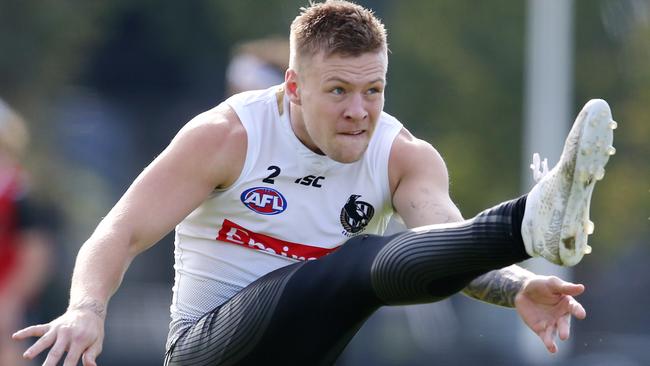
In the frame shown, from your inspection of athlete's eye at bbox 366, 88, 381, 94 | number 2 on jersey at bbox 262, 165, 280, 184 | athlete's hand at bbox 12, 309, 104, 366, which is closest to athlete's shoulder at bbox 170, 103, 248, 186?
number 2 on jersey at bbox 262, 165, 280, 184

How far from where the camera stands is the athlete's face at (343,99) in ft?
14.9

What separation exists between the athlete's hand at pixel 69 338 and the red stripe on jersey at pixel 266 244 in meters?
0.84

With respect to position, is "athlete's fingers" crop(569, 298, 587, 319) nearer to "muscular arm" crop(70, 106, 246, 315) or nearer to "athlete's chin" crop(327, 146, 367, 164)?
"athlete's chin" crop(327, 146, 367, 164)

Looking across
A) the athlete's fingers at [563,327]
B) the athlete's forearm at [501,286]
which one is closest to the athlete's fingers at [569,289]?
the athlete's fingers at [563,327]

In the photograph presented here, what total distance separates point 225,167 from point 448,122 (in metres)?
11.3

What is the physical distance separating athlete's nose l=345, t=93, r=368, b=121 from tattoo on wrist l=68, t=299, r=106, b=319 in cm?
102

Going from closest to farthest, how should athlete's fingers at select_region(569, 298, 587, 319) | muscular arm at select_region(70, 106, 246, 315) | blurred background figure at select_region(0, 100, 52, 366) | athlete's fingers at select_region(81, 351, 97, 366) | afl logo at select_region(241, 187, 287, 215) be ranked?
athlete's fingers at select_region(81, 351, 97, 366) < athlete's fingers at select_region(569, 298, 587, 319) < muscular arm at select_region(70, 106, 246, 315) < afl logo at select_region(241, 187, 287, 215) < blurred background figure at select_region(0, 100, 52, 366)

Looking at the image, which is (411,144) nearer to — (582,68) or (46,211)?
(46,211)

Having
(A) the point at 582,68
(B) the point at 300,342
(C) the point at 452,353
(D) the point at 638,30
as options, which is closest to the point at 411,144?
(B) the point at 300,342

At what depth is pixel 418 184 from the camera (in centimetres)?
477

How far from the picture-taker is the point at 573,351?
11641 mm

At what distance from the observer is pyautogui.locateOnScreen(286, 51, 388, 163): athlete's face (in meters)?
4.55

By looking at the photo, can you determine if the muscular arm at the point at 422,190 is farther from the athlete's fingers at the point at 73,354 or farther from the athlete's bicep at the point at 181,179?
the athlete's fingers at the point at 73,354

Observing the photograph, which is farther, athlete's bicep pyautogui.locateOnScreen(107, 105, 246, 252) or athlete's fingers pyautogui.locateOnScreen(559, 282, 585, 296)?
athlete's bicep pyautogui.locateOnScreen(107, 105, 246, 252)
